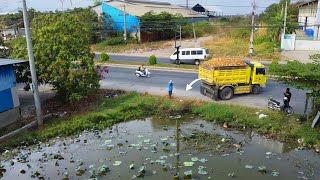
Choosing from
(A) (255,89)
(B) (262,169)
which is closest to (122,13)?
(A) (255,89)

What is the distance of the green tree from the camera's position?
17.5 m

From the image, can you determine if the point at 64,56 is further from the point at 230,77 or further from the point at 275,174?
the point at 275,174

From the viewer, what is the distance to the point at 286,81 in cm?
1407

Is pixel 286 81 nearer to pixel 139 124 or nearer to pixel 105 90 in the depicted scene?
pixel 139 124

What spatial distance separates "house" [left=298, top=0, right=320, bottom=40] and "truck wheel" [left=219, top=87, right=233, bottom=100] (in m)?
27.2

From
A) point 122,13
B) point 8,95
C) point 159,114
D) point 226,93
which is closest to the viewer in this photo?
point 8,95

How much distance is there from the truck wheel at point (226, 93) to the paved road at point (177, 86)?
34 cm

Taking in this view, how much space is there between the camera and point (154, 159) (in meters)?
12.5

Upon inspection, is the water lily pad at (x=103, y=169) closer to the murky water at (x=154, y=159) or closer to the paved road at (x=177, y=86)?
the murky water at (x=154, y=159)

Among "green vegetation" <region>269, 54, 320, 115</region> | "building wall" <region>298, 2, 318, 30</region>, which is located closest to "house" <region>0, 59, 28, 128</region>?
"green vegetation" <region>269, 54, 320, 115</region>

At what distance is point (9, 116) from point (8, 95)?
1.14m

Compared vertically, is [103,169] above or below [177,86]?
below

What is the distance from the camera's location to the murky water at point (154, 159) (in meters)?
11.4

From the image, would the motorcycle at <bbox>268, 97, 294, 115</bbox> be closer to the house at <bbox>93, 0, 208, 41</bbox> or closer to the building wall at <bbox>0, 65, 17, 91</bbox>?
the building wall at <bbox>0, 65, 17, 91</bbox>
